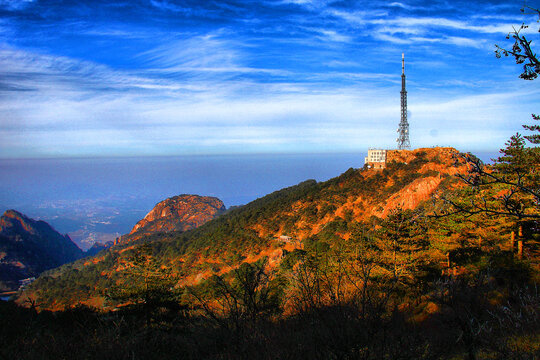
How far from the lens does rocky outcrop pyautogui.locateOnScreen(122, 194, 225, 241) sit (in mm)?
125250

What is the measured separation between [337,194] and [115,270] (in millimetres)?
53436

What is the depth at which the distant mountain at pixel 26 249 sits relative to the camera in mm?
110012

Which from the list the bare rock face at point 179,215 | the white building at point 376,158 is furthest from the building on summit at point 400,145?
the bare rock face at point 179,215

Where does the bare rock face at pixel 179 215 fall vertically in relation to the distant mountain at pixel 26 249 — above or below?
above

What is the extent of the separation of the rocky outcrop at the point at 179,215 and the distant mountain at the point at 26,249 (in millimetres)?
39503

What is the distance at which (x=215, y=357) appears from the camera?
487cm

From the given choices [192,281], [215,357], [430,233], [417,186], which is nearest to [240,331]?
[215,357]

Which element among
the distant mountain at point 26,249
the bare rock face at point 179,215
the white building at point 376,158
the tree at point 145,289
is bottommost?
the distant mountain at point 26,249

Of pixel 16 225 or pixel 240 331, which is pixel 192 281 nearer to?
pixel 240 331

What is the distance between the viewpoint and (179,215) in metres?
138

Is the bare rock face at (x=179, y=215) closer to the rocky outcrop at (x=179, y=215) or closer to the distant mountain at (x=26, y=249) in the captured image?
the rocky outcrop at (x=179, y=215)

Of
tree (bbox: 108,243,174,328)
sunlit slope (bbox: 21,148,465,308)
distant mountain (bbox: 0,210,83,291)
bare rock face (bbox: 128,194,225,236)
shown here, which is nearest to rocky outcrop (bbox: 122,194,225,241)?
bare rock face (bbox: 128,194,225,236)

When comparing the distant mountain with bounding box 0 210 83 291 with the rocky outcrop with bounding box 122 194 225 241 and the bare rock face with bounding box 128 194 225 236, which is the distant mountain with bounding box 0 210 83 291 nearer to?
the rocky outcrop with bounding box 122 194 225 241

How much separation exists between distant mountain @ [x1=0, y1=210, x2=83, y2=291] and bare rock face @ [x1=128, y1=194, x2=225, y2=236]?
39739mm
